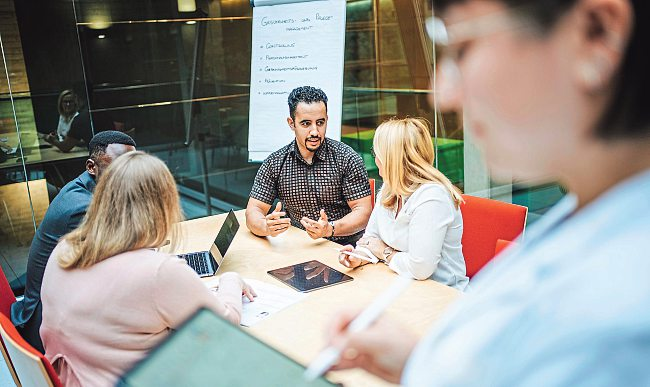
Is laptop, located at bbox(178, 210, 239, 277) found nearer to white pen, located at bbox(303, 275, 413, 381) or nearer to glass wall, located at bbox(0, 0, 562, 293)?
white pen, located at bbox(303, 275, 413, 381)

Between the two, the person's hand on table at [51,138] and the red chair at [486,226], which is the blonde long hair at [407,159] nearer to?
the red chair at [486,226]

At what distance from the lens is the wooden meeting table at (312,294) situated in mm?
1692

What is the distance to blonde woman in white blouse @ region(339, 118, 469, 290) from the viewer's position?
2.15 meters

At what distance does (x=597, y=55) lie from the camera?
414mm

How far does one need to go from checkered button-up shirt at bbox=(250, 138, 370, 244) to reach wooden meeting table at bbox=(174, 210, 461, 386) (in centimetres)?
29

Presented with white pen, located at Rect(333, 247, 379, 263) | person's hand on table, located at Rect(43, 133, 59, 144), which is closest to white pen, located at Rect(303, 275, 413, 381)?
white pen, located at Rect(333, 247, 379, 263)

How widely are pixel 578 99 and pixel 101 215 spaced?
4.74 ft

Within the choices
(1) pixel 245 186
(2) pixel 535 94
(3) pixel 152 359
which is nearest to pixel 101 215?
(3) pixel 152 359

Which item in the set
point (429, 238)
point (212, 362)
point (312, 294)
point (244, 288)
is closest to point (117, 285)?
point (244, 288)

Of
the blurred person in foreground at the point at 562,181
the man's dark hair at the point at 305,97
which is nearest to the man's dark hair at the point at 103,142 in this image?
the man's dark hair at the point at 305,97

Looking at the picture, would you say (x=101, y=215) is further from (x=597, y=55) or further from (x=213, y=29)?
(x=213, y=29)

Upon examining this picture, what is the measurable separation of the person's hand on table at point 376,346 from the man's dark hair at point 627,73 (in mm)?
306

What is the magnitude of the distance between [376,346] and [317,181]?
2524 mm

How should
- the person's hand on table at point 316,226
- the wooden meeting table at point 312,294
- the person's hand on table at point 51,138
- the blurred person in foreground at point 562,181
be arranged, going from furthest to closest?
1. the person's hand on table at point 51,138
2. the person's hand on table at point 316,226
3. the wooden meeting table at point 312,294
4. the blurred person in foreground at point 562,181
